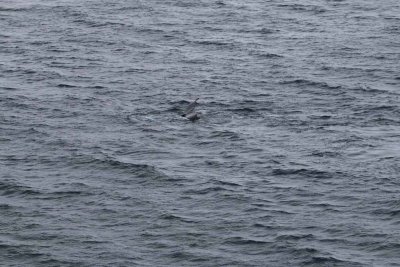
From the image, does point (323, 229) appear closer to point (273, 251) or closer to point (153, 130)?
point (273, 251)

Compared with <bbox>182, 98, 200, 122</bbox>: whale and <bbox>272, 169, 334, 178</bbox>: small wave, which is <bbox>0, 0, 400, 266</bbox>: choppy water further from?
<bbox>182, 98, 200, 122</bbox>: whale

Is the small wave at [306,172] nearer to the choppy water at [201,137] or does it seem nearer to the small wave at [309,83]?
the choppy water at [201,137]

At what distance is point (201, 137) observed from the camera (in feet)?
254

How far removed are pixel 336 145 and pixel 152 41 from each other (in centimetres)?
3657

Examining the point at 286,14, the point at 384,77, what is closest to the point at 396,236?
the point at 384,77

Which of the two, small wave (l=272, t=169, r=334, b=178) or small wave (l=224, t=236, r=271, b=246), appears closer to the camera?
small wave (l=224, t=236, r=271, b=246)

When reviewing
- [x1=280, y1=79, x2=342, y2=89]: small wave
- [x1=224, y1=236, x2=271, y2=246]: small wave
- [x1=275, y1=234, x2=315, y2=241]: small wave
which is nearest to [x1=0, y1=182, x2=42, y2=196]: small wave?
[x1=224, y1=236, x2=271, y2=246]: small wave

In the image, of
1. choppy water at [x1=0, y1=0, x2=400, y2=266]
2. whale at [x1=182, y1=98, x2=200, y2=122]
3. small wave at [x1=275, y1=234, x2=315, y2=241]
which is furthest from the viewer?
whale at [x1=182, y1=98, x2=200, y2=122]

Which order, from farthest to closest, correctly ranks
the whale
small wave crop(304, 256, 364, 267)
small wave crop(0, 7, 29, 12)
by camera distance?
1. small wave crop(0, 7, 29, 12)
2. the whale
3. small wave crop(304, 256, 364, 267)

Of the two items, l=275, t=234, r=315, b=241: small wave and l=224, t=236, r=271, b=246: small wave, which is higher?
l=275, t=234, r=315, b=241: small wave

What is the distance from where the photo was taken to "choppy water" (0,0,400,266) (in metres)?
60.8

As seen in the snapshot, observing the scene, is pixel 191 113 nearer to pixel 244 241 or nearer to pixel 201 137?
pixel 201 137

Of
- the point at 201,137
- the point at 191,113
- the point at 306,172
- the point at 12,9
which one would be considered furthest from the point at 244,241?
the point at 12,9

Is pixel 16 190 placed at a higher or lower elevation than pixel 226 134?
lower
